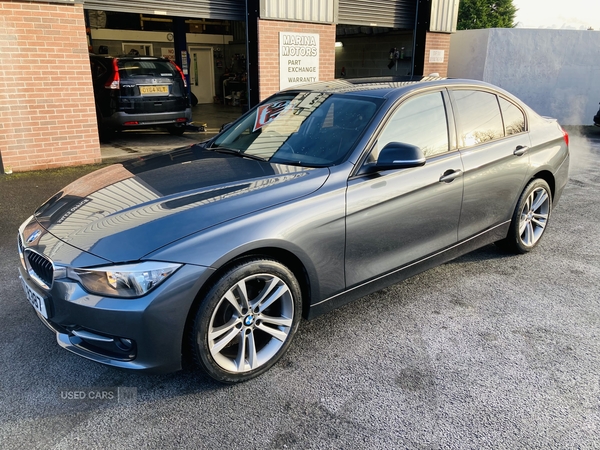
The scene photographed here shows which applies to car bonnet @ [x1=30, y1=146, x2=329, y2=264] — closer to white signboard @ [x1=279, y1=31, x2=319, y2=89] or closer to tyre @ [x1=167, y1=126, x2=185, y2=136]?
white signboard @ [x1=279, y1=31, x2=319, y2=89]

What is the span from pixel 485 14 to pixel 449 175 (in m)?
44.4

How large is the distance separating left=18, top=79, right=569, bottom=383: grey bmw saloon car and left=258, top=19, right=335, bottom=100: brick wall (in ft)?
20.2

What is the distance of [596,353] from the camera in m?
3.14

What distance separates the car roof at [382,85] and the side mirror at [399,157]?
1.89ft

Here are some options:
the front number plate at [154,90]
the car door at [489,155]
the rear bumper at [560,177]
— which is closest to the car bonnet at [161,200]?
the car door at [489,155]

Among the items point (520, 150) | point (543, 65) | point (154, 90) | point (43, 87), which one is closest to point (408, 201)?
point (520, 150)

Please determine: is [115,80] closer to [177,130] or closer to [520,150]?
[177,130]

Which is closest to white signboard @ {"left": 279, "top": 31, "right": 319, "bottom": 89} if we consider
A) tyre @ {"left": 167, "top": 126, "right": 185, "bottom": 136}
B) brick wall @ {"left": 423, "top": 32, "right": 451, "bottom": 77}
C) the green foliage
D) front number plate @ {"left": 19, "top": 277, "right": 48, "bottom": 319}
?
tyre @ {"left": 167, "top": 126, "right": 185, "bottom": 136}

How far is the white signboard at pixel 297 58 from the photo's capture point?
10.3m

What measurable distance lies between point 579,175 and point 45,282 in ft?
27.8

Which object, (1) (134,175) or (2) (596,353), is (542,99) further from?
(1) (134,175)

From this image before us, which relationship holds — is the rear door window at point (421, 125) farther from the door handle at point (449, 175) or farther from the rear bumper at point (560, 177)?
the rear bumper at point (560, 177)

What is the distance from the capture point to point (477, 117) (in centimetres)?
404

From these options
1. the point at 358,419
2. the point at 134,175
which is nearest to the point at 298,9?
the point at 134,175
